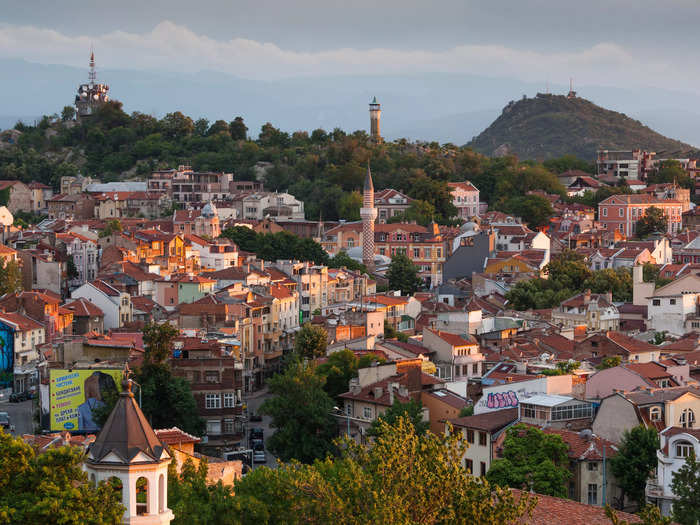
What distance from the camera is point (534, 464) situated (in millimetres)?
26672

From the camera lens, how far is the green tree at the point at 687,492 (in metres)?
23.5

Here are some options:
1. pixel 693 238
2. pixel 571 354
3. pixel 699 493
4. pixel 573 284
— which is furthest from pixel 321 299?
pixel 699 493

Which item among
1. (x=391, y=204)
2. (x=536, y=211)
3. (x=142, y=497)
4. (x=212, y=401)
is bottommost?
(x=212, y=401)

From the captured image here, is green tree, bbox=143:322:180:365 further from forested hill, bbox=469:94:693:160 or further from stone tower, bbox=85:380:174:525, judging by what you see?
forested hill, bbox=469:94:693:160

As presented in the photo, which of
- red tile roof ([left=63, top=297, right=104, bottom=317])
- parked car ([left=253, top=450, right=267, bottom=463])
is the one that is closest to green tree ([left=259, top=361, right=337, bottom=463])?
parked car ([left=253, top=450, right=267, bottom=463])

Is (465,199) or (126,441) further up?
(465,199)

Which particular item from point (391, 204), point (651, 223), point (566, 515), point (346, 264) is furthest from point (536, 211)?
point (566, 515)

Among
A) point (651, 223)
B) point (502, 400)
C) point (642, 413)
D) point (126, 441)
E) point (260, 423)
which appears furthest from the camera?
point (651, 223)

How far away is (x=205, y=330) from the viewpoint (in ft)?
148

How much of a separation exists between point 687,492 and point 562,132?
425 feet

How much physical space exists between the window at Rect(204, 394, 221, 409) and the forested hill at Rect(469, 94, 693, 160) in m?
109

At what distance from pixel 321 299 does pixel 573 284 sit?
1103 centimetres

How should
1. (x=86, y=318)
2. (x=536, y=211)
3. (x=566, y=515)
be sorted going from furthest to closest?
(x=536, y=211)
(x=86, y=318)
(x=566, y=515)

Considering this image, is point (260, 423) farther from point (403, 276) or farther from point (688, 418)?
point (403, 276)
